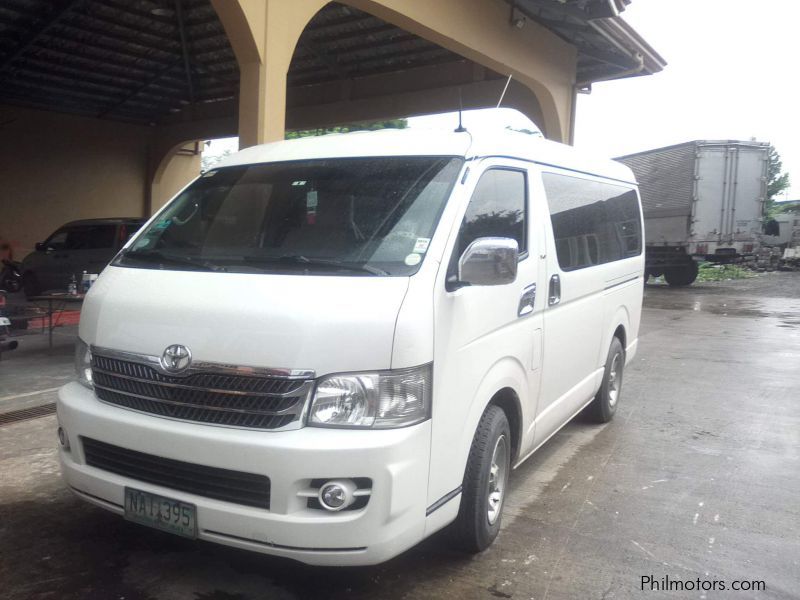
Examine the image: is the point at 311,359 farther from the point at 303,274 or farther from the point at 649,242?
the point at 649,242

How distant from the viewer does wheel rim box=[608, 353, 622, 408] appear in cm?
600

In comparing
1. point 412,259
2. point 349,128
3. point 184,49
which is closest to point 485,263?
point 412,259

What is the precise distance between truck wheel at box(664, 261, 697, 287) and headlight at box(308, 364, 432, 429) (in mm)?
20658

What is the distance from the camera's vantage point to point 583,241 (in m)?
4.88

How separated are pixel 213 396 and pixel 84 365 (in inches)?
35.0

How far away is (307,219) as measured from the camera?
351 centimetres

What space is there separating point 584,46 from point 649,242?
10.2m

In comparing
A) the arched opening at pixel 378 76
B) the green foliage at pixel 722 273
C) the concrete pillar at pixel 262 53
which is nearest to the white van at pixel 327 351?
the concrete pillar at pixel 262 53

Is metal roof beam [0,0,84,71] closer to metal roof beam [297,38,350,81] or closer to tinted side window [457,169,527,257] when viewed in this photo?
metal roof beam [297,38,350,81]

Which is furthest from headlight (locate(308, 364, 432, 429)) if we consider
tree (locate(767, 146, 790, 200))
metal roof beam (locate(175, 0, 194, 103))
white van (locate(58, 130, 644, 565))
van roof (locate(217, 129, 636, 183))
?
tree (locate(767, 146, 790, 200))

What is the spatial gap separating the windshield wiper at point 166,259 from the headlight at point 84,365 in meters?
0.52

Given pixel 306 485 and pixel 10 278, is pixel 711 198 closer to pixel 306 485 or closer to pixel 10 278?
pixel 10 278

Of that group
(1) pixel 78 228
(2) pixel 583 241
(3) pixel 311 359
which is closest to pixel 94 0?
(1) pixel 78 228

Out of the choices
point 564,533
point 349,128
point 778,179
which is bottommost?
point 564,533
